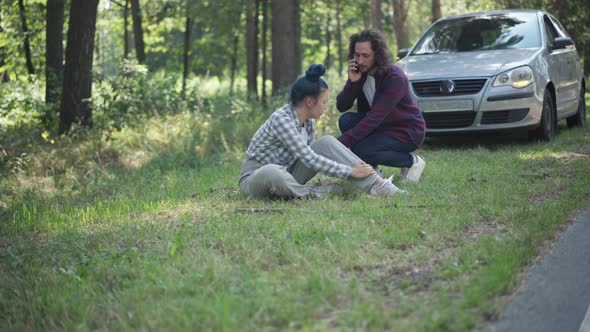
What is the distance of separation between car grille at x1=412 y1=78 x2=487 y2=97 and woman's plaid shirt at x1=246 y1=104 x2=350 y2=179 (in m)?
3.70

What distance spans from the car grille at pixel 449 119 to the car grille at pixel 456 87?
11.0 inches

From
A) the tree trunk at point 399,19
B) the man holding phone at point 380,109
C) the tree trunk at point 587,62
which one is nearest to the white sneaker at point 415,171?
the man holding phone at point 380,109

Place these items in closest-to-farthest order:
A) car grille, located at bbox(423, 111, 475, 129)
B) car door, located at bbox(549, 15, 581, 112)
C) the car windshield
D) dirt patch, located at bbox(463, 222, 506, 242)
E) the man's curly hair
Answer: dirt patch, located at bbox(463, 222, 506, 242)
the man's curly hair
car grille, located at bbox(423, 111, 475, 129)
the car windshield
car door, located at bbox(549, 15, 581, 112)

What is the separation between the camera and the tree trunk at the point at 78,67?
13.2 metres

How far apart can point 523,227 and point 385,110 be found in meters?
2.56

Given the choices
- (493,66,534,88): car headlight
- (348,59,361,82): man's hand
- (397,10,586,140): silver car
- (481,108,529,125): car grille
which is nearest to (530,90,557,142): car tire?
(397,10,586,140): silver car

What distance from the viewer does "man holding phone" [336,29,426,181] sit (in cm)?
746

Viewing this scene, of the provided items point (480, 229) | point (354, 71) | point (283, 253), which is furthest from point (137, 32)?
point (283, 253)

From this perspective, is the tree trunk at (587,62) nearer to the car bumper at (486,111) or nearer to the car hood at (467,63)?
the car hood at (467,63)

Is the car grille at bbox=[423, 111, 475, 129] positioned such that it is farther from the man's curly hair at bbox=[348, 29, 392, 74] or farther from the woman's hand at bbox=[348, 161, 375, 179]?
the woman's hand at bbox=[348, 161, 375, 179]

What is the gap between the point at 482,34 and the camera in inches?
446

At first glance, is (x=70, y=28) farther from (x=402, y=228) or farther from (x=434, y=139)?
(x=402, y=228)

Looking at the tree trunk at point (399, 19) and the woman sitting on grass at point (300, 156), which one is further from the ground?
the tree trunk at point (399, 19)

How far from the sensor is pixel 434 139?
11.9 metres
